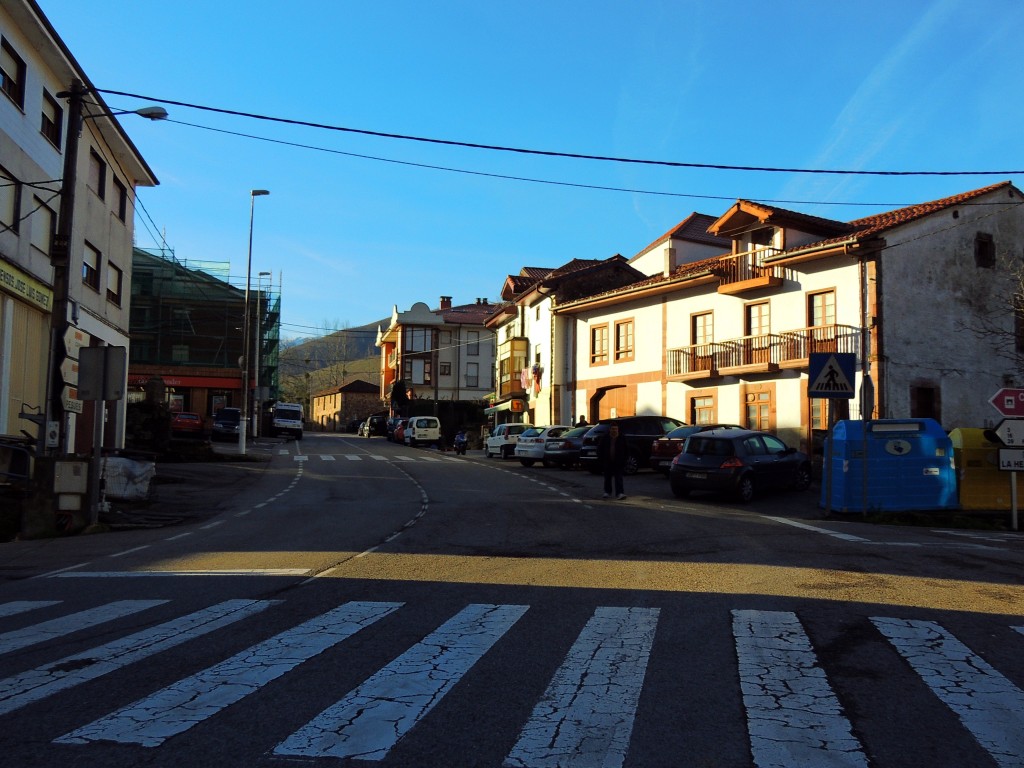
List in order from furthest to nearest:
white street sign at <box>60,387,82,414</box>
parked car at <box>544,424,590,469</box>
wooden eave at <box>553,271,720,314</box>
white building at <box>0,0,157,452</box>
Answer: wooden eave at <box>553,271,720,314</box> → parked car at <box>544,424,590,469</box> → white building at <box>0,0,157,452</box> → white street sign at <box>60,387,82,414</box>

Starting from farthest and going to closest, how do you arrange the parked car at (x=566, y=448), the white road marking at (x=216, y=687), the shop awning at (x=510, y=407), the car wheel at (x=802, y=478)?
the shop awning at (x=510, y=407)
the parked car at (x=566, y=448)
the car wheel at (x=802, y=478)
the white road marking at (x=216, y=687)

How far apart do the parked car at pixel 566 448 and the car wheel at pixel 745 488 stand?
32.1 ft

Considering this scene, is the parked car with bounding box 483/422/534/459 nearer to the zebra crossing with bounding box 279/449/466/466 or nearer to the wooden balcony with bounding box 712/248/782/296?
the zebra crossing with bounding box 279/449/466/466

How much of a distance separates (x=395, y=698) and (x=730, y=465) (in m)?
14.7

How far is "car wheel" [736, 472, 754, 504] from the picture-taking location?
60.4ft

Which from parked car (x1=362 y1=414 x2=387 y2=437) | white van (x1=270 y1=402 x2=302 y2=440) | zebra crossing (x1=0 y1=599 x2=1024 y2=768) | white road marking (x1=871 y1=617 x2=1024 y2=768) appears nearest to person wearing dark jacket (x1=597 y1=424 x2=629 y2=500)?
zebra crossing (x1=0 y1=599 x2=1024 y2=768)

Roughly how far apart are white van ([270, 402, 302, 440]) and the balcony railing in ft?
101

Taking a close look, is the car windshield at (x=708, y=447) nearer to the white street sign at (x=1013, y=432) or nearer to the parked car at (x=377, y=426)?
the white street sign at (x=1013, y=432)

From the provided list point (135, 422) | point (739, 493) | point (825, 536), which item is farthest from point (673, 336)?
point (825, 536)

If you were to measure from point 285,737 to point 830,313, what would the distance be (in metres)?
26.1

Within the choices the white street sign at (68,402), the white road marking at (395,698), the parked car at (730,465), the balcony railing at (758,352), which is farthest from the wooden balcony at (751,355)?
the white road marking at (395,698)

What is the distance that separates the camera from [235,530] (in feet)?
42.6

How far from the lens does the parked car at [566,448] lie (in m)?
28.6

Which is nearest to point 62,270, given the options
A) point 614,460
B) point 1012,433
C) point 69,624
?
point 69,624
